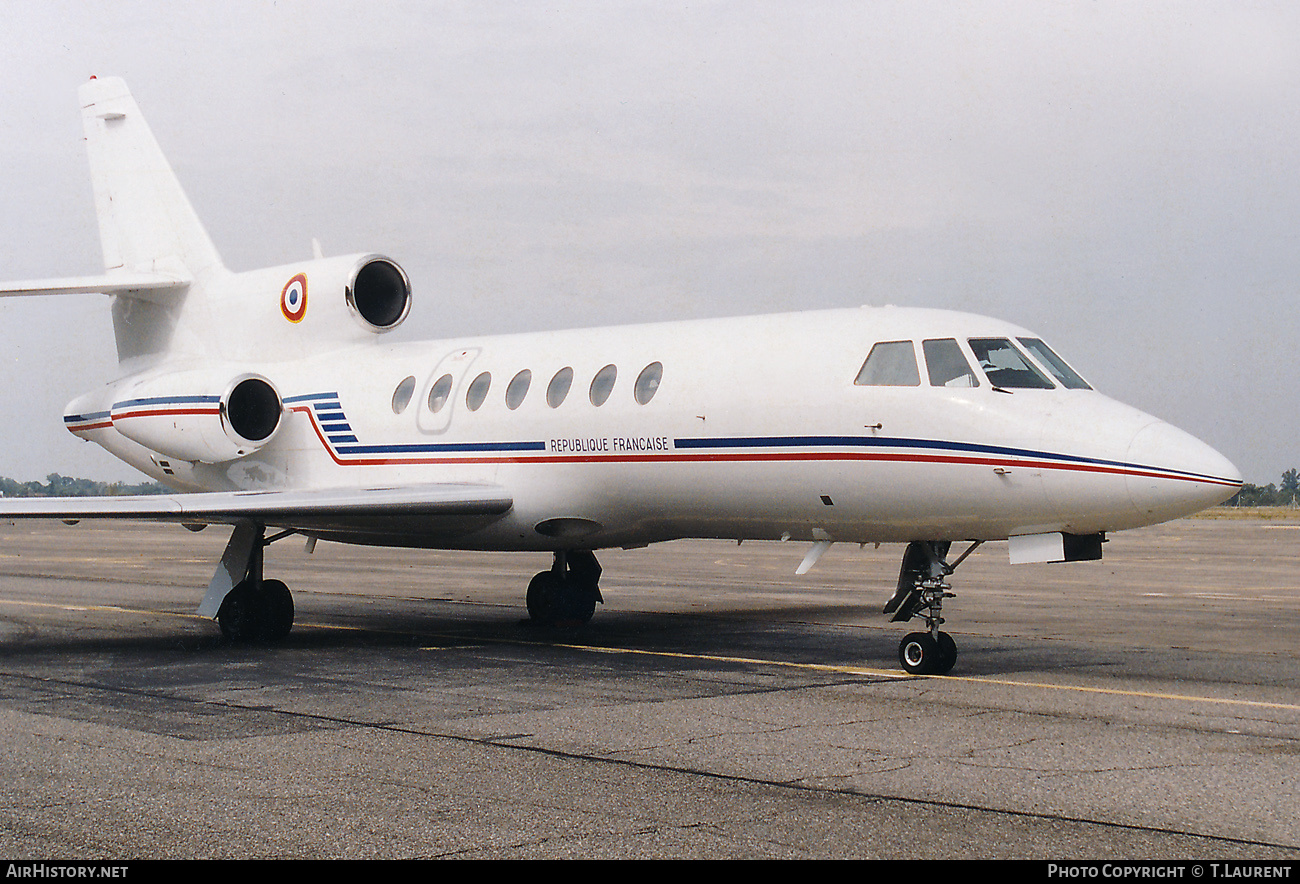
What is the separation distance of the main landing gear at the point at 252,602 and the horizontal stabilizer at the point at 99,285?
3.85m

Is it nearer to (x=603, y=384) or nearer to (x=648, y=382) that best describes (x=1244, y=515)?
(x=603, y=384)

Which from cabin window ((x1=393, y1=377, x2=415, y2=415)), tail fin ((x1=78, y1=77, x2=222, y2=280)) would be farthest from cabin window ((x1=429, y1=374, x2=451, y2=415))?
tail fin ((x1=78, y1=77, x2=222, y2=280))

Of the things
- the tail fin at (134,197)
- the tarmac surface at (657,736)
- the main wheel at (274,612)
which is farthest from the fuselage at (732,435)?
the tail fin at (134,197)

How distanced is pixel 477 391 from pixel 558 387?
132 cm

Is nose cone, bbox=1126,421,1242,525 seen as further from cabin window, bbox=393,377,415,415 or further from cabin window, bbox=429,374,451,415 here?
cabin window, bbox=393,377,415,415

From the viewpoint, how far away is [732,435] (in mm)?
12258

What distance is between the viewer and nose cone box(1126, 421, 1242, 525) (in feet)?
32.7

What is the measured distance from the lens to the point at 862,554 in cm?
3650

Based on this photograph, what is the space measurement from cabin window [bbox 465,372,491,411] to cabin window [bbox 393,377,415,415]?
37.0 inches

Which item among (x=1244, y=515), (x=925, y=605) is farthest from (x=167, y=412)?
(x=1244, y=515)

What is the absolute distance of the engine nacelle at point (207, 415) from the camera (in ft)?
53.0
